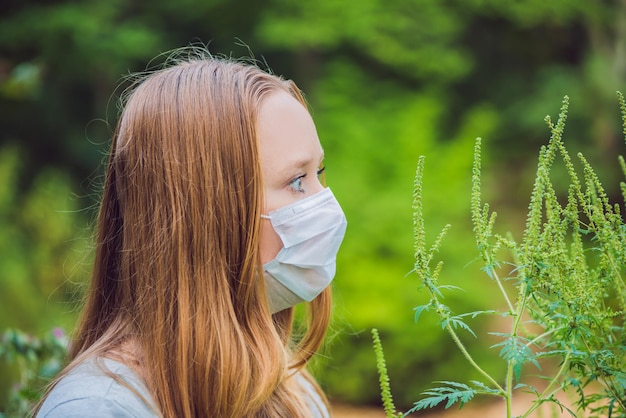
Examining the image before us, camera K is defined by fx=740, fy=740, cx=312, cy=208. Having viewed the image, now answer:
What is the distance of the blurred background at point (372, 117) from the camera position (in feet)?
27.4

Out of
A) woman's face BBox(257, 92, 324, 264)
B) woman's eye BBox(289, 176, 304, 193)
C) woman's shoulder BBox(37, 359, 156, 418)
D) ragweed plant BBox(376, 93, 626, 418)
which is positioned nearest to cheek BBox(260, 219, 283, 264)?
woman's face BBox(257, 92, 324, 264)

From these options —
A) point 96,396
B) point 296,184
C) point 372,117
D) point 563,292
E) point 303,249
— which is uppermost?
point 563,292

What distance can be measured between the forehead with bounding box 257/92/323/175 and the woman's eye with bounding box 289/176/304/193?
0.16ft

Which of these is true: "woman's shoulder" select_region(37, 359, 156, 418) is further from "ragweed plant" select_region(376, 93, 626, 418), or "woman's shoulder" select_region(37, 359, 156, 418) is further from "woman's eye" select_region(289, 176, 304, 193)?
"ragweed plant" select_region(376, 93, 626, 418)

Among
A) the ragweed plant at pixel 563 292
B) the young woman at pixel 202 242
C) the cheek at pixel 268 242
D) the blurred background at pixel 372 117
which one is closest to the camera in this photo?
the ragweed plant at pixel 563 292

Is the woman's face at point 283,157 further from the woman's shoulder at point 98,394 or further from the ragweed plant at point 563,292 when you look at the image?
the ragweed plant at point 563,292

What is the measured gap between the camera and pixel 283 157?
1.76 m

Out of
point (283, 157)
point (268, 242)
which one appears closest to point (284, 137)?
point (283, 157)

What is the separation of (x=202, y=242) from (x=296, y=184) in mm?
275

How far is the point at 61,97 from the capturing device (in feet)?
46.3

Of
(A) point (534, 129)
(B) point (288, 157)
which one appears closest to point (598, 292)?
(B) point (288, 157)

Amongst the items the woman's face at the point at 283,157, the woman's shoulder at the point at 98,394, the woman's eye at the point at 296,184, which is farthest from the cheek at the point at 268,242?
the woman's shoulder at the point at 98,394

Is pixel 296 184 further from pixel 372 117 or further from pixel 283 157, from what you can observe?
Answer: pixel 372 117

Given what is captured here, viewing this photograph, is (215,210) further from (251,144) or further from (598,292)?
(598,292)
